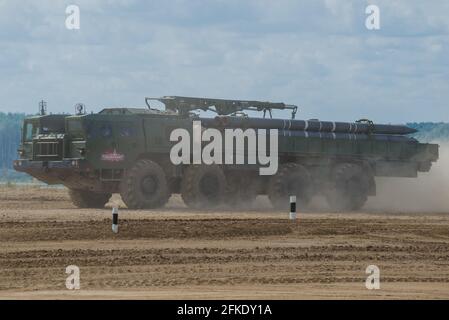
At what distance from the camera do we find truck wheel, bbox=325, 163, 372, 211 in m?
33.6

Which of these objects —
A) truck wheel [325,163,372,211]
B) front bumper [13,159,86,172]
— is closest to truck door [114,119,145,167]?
front bumper [13,159,86,172]

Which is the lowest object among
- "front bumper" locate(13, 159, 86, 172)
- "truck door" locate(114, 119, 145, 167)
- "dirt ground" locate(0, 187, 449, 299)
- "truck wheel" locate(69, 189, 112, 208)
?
"dirt ground" locate(0, 187, 449, 299)

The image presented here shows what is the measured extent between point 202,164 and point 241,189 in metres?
1.83

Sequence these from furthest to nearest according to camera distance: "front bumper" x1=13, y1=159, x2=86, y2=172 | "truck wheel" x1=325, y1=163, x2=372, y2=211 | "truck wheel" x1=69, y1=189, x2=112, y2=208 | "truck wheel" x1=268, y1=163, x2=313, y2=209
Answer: "truck wheel" x1=325, y1=163, x2=372, y2=211 → "truck wheel" x1=268, y1=163, x2=313, y2=209 → "truck wheel" x1=69, y1=189, x2=112, y2=208 → "front bumper" x1=13, y1=159, x2=86, y2=172

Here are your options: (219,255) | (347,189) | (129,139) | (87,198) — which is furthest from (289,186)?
(219,255)

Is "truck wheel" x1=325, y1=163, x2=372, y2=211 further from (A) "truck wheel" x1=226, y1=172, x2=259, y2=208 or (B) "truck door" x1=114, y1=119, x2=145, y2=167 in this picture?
(B) "truck door" x1=114, y1=119, x2=145, y2=167

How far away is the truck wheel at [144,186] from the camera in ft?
98.0

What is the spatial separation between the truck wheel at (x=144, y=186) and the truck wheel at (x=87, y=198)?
192cm

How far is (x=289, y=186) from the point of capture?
3250 centimetres

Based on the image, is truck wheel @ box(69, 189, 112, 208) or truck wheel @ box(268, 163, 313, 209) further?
truck wheel @ box(268, 163, 313, 209)

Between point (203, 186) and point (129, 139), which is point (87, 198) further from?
point (203, 186)

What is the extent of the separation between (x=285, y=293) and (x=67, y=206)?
17.8 metres

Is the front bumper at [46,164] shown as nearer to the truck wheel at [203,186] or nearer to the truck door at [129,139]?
the truck door at [129,139]

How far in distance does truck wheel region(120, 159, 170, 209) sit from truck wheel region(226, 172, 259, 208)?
2.39 m
